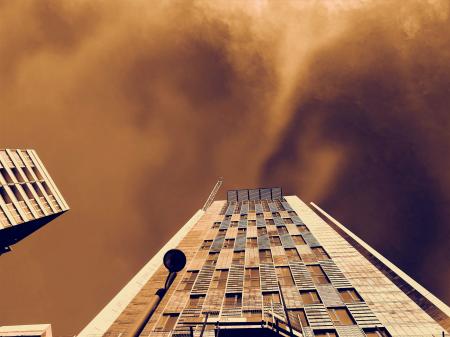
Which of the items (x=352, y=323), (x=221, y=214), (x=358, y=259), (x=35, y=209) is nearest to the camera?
(x=352, y=323)

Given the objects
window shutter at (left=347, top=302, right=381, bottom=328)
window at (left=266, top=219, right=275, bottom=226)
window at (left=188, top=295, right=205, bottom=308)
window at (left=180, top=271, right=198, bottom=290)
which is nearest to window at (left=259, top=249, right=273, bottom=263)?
window at (left=180, top=271, right=198, bottom=290)

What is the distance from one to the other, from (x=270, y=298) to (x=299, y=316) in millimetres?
3429

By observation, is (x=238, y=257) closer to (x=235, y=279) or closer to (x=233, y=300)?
(x=235, y=279)

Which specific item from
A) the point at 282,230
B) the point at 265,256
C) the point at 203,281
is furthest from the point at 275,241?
the point at 203,281

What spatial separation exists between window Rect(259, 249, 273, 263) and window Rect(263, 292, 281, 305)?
6853mm

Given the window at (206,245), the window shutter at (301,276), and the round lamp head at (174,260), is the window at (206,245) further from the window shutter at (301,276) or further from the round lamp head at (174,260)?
the round lamp head at (174,260)

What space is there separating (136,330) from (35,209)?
5134 cm

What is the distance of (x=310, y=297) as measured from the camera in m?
27.6

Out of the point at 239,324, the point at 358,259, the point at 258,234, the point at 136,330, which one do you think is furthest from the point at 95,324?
the point at 358,259

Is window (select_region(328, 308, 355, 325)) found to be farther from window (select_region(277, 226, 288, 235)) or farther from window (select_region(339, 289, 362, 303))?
window (select_region(277, 226, 288, 235))

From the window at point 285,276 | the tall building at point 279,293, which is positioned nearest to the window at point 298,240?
the tall building at point 279,293

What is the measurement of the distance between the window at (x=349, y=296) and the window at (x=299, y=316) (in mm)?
4764

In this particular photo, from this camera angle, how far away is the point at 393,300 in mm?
25891

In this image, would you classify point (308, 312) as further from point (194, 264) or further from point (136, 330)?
point (136, 330)
